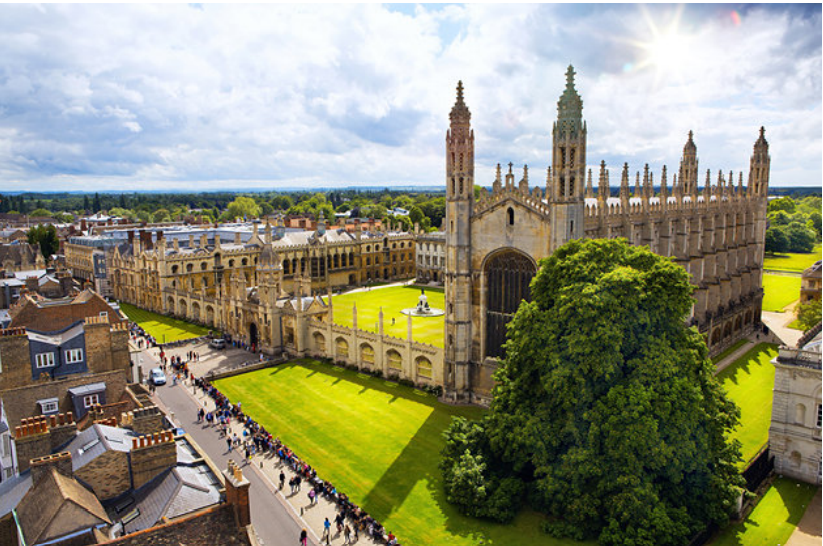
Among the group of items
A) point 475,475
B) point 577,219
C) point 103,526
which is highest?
point 577,219

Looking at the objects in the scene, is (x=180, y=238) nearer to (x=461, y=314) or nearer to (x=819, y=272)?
(x=461, y=314)

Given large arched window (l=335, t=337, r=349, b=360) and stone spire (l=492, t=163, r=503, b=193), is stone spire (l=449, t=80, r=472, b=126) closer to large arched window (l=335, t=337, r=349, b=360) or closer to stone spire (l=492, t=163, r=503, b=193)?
stone spire (l=492, t=163, r=503, b=193)

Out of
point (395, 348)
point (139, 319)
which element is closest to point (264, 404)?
point (395, 348)

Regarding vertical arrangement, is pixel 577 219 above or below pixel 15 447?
above

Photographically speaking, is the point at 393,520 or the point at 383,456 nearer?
the point at 393,520

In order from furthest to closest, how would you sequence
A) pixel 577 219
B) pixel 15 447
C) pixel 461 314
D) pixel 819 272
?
pixel 819 272, pixel 461 314, pixel 577 219, pixel 15 447

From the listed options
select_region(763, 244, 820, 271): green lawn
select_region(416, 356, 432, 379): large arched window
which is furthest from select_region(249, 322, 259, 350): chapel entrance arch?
select_region(763, 244, 820, 271): green lawn
